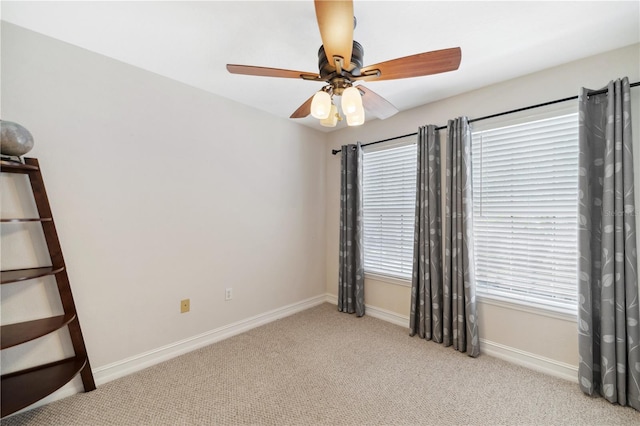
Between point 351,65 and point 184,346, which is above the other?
point 351,65

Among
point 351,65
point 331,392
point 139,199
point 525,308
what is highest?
point 351,65

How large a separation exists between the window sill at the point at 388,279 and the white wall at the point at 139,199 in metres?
1.06

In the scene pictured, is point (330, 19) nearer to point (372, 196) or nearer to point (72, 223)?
point (72, 223)

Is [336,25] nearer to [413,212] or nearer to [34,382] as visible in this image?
[413,212]

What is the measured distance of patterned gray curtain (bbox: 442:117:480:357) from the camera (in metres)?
2.41

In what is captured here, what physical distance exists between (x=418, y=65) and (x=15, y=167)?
Answer: 2253mm

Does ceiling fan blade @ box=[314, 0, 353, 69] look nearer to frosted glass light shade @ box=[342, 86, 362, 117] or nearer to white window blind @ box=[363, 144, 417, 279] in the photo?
frosted glass light shade @ box=[342, 86, 362, 117]

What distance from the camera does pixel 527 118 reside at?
7.32ft

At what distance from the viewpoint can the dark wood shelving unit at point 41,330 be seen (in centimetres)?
151

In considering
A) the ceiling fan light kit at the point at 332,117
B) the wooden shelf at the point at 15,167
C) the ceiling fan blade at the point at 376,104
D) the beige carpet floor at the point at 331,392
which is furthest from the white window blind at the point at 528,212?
the wooden shelf at the point at 15,167

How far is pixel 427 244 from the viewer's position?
2.69 m

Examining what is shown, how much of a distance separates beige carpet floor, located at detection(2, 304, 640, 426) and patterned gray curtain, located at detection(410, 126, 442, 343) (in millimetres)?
227

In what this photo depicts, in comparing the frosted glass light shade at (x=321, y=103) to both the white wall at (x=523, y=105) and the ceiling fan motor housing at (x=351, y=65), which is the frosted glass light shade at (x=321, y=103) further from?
the white wall at (x=523, y=105)

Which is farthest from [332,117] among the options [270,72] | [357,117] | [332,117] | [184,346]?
[184,346]
